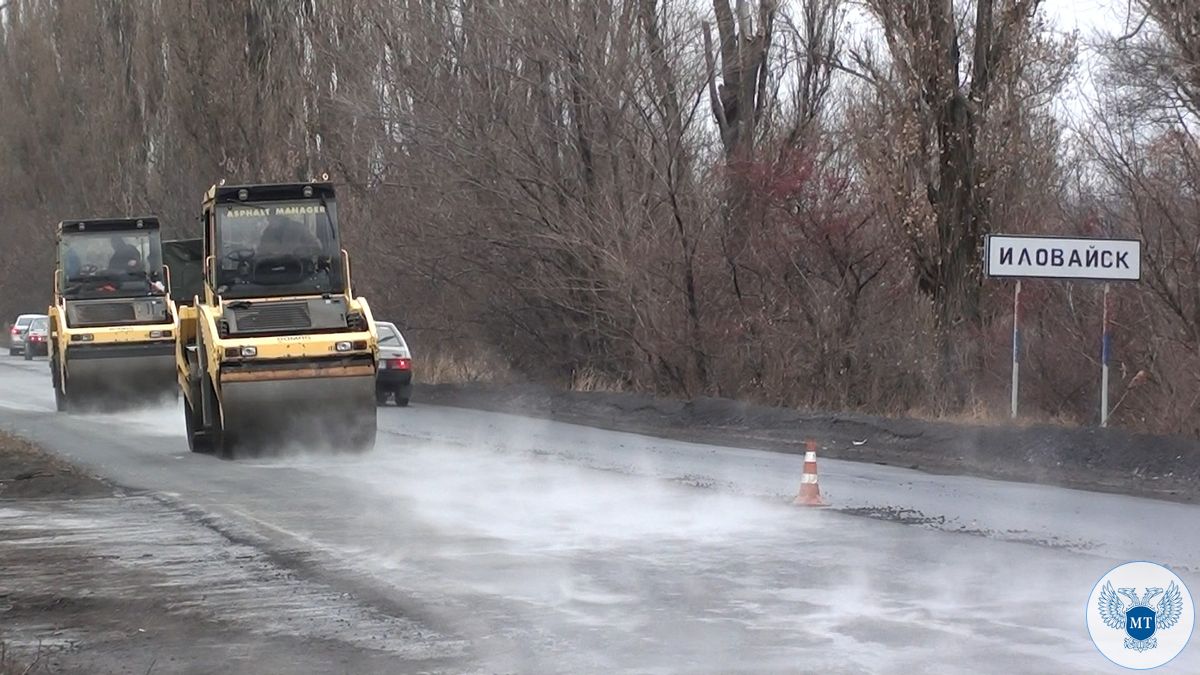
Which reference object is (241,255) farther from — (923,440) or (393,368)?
(393,368)

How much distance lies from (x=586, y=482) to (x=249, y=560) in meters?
5.45

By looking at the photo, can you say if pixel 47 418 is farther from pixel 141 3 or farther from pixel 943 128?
pixel 141 3

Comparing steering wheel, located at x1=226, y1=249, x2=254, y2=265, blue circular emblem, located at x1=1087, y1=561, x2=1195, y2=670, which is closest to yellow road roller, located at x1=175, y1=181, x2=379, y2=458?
steering wheel, located at x1=226, y1=249, x2=254, y2=265

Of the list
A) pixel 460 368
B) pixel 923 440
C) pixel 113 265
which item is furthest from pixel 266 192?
pixel 460 368

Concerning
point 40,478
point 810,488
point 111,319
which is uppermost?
point 111,319

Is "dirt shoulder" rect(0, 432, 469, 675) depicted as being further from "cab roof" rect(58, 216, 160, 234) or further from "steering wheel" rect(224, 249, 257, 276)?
"cab roof" rect(58, 216, 160, 234)

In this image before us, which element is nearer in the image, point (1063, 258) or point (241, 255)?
point (241, 255)

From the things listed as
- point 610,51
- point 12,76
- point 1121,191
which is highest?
point 12,76

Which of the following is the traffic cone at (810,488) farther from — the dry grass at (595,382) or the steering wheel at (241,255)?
the dry grass at (595,382)

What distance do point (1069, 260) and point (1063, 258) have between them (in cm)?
8

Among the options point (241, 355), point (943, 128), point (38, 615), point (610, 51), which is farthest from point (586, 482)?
point (610, 51)

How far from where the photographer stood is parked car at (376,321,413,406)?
97.1 feet

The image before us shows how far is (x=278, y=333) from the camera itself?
1920 cm

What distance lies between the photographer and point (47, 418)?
27.9 metres
